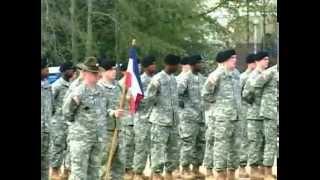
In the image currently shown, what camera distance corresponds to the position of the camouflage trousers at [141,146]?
23.5ft

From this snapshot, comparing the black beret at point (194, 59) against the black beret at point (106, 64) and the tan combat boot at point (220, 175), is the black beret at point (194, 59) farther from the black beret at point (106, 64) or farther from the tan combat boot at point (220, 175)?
the tan combat boot at point (220, 175)

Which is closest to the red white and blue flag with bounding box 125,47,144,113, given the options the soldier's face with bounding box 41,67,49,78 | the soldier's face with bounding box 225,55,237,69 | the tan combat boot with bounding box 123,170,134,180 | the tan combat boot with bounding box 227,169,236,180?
the tan combat boot with bounding box 123,170,134,180

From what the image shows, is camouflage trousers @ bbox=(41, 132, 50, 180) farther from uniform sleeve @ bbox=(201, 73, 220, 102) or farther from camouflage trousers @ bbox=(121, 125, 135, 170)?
uniform sleeve @ bbox=(201, 73, 220, 102)

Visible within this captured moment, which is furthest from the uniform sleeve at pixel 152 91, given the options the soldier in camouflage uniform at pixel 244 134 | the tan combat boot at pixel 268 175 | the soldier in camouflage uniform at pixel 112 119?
the tan combat boot at pixel 268 175

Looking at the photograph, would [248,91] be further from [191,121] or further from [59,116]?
[59,116]

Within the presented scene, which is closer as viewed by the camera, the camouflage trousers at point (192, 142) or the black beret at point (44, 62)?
the black beret at point (44, 62)

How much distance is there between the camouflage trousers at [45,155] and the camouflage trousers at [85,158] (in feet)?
0.94

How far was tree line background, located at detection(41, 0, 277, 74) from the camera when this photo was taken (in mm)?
6848

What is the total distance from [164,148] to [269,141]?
99 cm

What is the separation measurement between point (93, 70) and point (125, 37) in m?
0.42
